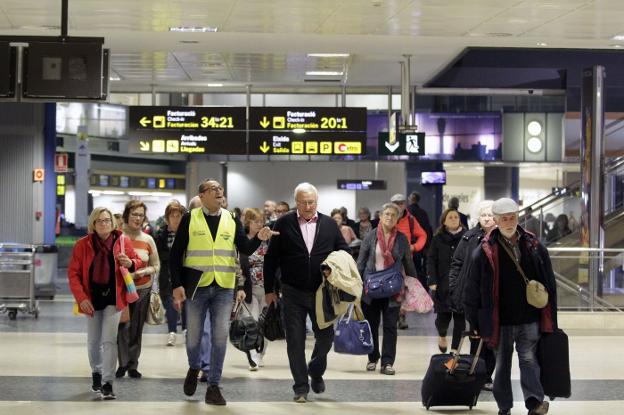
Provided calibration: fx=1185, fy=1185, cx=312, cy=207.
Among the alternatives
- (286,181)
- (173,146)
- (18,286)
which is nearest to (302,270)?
(18,286)

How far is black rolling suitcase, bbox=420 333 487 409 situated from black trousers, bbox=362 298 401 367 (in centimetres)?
239

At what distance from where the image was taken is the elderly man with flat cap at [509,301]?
Answer: 887 cm

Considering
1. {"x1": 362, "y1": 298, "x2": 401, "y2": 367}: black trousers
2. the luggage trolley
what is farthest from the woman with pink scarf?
the luggage trolley

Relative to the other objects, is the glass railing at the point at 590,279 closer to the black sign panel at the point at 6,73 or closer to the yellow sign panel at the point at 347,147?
the yellow sign panel at the point at 347,147

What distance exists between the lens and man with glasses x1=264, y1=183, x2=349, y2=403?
33.0 feet

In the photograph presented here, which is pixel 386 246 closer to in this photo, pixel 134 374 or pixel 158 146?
pixel 134 374

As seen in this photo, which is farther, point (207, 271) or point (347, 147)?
point (347, 147)

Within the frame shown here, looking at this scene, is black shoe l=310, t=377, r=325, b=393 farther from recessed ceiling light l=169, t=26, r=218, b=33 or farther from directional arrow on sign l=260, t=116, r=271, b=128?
directional arrow on sign l=260, t=116, r=271, b=128

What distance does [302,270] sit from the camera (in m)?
10.1

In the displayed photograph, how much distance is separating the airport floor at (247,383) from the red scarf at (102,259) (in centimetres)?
102

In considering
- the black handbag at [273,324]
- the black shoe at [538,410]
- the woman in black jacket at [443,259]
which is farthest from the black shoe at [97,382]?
the woman in black jacket at [443,259]

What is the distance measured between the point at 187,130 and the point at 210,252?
1066 centimetres

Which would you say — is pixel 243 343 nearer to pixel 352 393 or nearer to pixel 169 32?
pixel 352 393

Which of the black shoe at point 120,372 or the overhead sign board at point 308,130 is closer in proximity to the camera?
the black shoe at point 120,372
